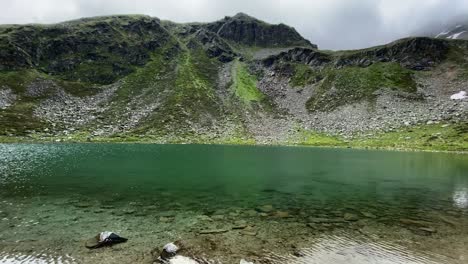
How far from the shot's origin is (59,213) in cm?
2731

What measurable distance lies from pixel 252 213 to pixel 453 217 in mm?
17204

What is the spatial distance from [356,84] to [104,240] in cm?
16768

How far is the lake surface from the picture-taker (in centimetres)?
2002

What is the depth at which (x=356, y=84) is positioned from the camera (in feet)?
559

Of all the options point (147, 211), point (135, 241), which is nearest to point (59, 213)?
point (147, 211)

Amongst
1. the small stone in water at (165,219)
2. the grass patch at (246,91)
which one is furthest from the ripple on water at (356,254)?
the grass patch at (246,91)

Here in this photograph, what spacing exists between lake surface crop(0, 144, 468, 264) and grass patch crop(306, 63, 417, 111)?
114 metres

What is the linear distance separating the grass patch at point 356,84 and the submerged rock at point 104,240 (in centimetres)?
14595

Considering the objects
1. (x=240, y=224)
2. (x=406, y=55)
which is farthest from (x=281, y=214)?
(x=406, y=55)

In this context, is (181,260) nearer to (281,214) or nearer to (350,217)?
(281,214)

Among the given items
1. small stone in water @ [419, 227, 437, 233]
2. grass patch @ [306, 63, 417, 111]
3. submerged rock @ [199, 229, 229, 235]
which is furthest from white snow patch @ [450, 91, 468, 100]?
submerged rock @ [199, 229, 229, 235]

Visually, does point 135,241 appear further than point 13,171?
No

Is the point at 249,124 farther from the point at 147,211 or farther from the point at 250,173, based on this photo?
the point at 147,211

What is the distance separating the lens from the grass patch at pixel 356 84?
161 metres
